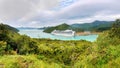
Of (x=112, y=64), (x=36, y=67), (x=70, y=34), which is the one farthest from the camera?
(x=70, y=34)

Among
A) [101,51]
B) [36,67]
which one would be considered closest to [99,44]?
[101,51]

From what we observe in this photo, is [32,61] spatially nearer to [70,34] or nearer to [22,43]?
[22,43]

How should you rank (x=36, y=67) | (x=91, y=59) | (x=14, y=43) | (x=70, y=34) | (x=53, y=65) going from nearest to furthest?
(x=91, y=59) → (x=36, y=67) → (x=53, y=65) → (x=14, y=43) → (x=70, y=34)

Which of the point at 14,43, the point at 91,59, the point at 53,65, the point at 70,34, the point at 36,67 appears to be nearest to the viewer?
the point at 91,59

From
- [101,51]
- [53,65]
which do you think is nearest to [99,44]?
[101,51]

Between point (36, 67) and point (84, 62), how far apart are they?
176cm

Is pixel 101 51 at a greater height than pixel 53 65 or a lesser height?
greater

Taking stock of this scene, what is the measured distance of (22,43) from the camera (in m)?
20.9

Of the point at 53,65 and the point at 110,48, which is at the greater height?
the point at 110,48

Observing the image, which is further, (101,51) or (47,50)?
(47,50)

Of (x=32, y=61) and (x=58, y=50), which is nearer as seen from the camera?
(x=32, y=61)

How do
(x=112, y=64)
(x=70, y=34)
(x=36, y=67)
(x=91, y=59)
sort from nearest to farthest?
(x=112, y=64), (x=91, y=59), (x=36, y=67), (x=70, y=34)

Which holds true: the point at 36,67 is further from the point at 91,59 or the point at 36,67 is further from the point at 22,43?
the point at 22,43

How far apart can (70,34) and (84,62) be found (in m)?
110
